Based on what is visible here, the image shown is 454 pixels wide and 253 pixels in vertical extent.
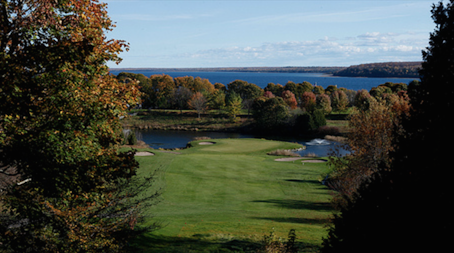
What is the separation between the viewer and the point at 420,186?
313 inches

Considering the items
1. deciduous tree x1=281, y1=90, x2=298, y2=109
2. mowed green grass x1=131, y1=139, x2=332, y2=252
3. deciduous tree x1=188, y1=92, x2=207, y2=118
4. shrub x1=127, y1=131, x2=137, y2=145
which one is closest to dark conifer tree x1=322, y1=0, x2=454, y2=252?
mowed green grass x1=131, y1=139, x2=332, y2=252

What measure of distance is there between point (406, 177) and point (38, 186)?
932 centimetres

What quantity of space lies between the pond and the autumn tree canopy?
155 ft

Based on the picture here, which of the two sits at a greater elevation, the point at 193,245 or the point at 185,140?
the point at 193,245

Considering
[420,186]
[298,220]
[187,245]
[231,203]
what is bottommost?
[231,203]

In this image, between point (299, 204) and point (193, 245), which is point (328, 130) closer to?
point (299, 204)

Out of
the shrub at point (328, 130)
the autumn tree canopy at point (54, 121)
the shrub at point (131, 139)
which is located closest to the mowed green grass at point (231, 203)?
the autumn tree canopy at point (54, 121)

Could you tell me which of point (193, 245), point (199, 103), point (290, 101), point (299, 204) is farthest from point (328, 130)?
point (193, 245)

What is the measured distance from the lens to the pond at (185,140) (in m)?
62.5

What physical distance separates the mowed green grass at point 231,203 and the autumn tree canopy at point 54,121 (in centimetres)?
493

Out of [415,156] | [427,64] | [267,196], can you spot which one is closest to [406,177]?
[415,156]

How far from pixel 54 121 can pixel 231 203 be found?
54.9 feet

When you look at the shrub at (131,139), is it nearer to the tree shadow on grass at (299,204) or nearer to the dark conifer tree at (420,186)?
the tree shadow on grass at (299,204)

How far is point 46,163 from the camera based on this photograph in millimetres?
10328
